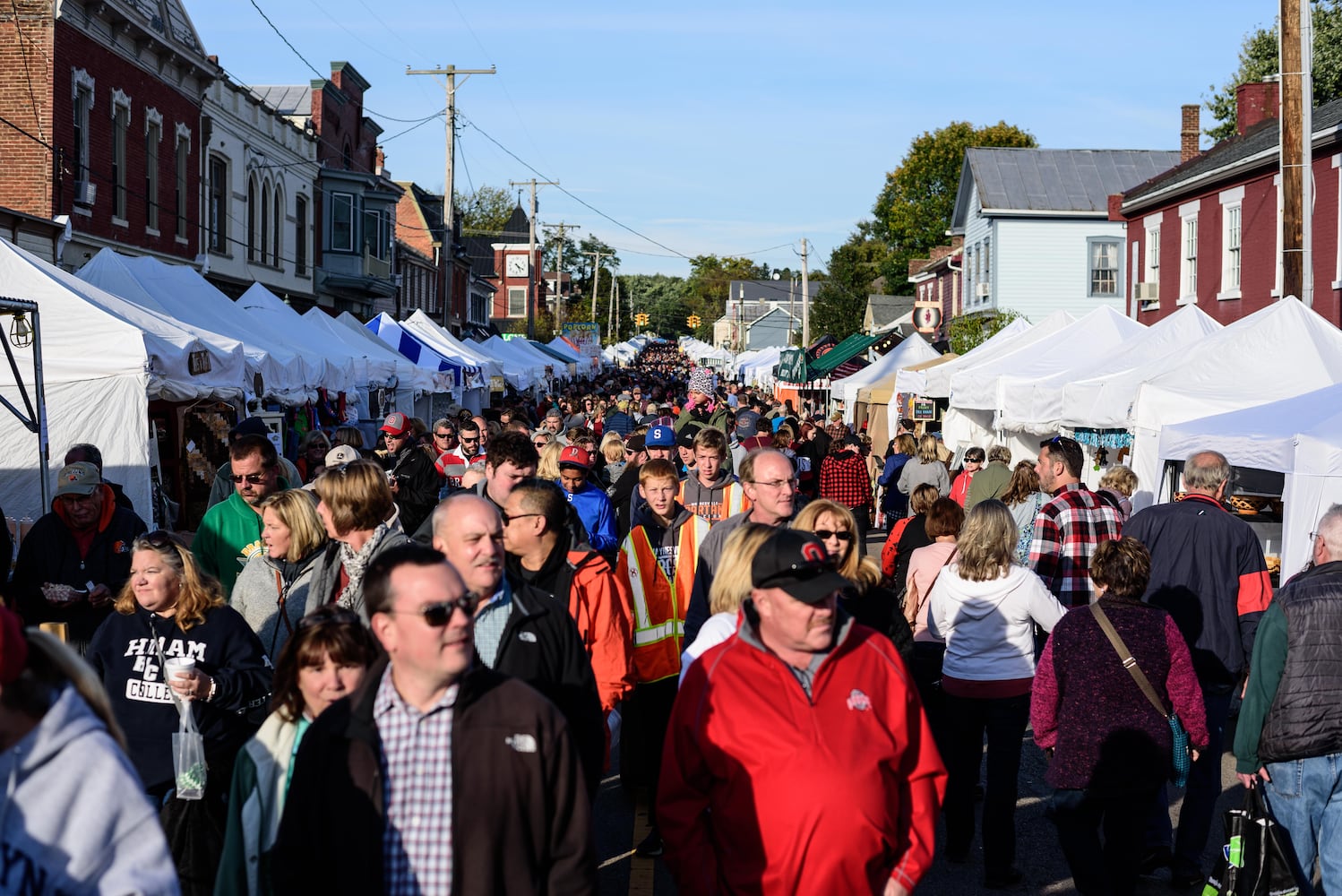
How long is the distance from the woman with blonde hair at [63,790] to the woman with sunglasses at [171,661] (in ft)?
7.39

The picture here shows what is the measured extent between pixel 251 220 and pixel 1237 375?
27022mm

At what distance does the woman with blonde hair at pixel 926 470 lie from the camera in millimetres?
14695

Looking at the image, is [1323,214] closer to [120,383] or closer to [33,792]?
[120,383]

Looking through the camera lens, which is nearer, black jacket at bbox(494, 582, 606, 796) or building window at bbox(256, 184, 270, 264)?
black jacket at bbox(494, 582, 606, 796)

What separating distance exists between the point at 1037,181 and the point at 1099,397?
25.9 meters

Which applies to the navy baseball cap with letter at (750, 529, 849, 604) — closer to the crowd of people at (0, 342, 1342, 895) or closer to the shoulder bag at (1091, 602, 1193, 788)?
the crowd of people at (0, 342, 1342, 895)

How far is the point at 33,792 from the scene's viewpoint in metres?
2.12

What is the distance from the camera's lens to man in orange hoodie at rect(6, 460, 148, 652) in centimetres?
638

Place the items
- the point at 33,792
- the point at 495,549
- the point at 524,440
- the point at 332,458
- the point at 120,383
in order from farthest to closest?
1. the point at 120,383
2. the point at 332,458
3. the point at 524,440
4. the point at 495,549
5. the point at 33,792

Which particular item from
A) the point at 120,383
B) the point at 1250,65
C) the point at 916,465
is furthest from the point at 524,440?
the point at 1250,65

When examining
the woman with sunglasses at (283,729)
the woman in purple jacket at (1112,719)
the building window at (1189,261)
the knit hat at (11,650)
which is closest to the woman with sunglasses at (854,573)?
the woman in purple jacket at (1112,719)

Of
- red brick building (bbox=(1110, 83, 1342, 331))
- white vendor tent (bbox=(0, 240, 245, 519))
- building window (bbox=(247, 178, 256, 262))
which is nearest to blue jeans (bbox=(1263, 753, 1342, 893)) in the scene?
white vendor tent (bbox=(0, 240, 245, 519))

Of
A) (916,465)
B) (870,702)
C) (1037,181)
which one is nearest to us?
(870,702)

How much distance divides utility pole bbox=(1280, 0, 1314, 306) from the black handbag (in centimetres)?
971
